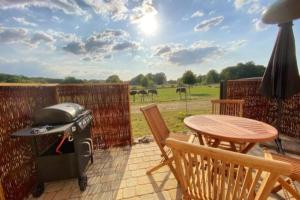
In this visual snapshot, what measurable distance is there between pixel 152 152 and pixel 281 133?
365cm

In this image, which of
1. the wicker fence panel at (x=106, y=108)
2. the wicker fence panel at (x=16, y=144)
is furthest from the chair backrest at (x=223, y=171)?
the wicker fence panel at (x=106, y=108)

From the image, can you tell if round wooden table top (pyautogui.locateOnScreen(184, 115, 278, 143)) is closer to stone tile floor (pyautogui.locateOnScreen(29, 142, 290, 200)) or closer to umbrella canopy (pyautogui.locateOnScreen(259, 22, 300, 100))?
stone tile floor (pyautogui.locateOnScreen(29, 142, 290, 200))

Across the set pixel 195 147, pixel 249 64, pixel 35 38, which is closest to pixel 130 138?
pixel 195 147

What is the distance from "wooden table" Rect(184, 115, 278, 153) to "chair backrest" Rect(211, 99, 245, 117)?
2.70 ft

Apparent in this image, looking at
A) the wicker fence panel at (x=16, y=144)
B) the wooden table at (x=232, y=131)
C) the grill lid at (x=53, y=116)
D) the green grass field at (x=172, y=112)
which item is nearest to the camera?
the wooden table at (x=232, y=131)

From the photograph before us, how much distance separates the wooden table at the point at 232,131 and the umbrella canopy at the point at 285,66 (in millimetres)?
1371

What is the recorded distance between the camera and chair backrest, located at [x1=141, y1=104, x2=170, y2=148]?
231 cm

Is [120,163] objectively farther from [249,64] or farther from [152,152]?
[249,64]

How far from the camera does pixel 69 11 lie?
214 inches

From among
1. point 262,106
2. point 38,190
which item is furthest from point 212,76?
point 38,190

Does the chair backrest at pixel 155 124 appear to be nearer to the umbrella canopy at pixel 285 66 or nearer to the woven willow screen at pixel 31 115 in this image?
the woven willow screen at pixel 31 115

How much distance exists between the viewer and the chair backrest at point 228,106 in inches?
124

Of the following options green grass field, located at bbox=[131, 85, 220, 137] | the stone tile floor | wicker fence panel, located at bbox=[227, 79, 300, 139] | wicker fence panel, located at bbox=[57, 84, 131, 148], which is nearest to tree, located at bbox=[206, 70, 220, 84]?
green grass field, located at bbox=[131, 85, 220, 137]

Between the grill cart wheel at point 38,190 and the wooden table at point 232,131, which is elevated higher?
Answer: the wooden table at point 232,131
